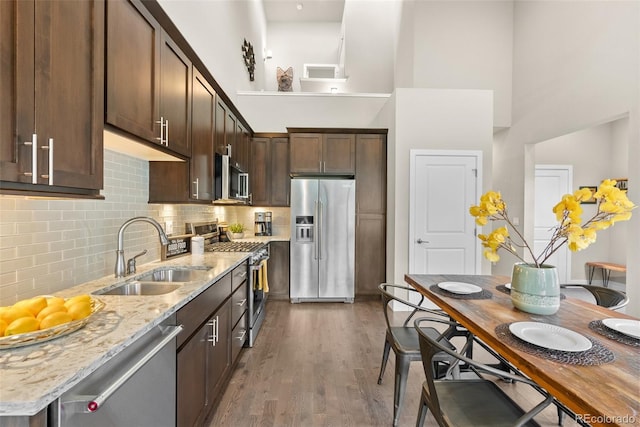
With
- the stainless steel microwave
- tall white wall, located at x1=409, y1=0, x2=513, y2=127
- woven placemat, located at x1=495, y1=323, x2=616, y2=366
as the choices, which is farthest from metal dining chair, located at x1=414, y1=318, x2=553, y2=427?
tall white wall, located at x1=409, y1=0, x2=513, y2=127

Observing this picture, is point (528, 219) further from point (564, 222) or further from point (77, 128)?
point (77, 128)

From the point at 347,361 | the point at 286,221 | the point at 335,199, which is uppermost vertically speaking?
the point at 335,199

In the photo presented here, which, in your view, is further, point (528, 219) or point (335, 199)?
point (528, 219)

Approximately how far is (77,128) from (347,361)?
2563 millimetres

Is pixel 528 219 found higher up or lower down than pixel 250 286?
higher up

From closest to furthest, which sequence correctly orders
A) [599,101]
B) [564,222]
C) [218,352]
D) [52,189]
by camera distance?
1. [52,189]
2. [564,222]
3. [218,352]
4. [599,101]

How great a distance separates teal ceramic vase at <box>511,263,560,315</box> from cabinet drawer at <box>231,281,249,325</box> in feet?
6.49

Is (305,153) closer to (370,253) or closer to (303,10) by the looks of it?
(370,253)

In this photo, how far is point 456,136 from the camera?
13.5 ft

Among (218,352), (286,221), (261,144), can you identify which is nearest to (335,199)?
(286,221)

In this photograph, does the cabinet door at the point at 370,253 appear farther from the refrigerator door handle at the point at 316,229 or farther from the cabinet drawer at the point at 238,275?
the cabinet drawer at the point at 238,275

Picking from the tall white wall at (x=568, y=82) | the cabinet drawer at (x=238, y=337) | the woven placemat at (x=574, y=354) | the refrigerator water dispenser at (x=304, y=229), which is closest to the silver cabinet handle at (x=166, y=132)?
the cabinet drawer at (x=238, y=337)

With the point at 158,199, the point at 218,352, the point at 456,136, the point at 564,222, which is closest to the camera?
the point at 564,222

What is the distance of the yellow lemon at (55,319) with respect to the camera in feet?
3.19
